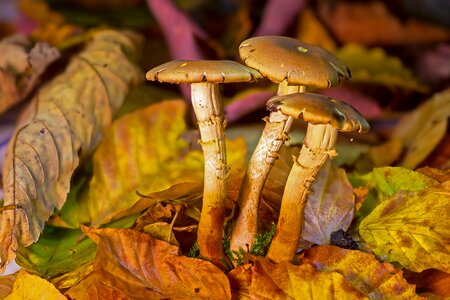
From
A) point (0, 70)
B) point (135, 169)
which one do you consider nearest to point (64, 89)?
point (0, 70)

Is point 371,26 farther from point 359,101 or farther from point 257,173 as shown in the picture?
point 257,173

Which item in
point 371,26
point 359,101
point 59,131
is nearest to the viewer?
point 59,131

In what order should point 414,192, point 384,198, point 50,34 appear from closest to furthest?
point 414,192, point 384,198, point 50,34

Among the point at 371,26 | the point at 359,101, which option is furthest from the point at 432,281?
the point at 371,26

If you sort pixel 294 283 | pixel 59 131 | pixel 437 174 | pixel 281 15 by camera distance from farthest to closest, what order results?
pixel 281 15, pixel 59 131, pixel 437 174, pixel 294 283

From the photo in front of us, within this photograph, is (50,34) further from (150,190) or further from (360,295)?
(360,295)

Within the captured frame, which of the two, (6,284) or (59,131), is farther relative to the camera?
(59,131)
